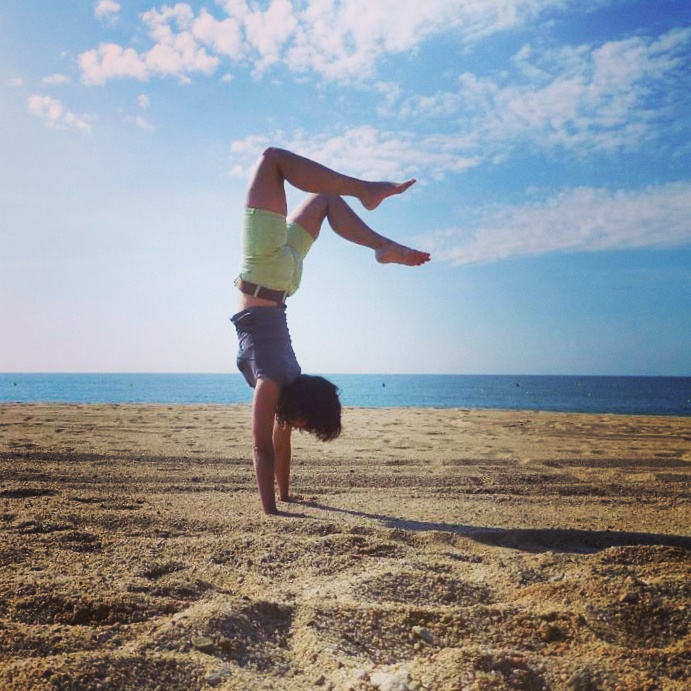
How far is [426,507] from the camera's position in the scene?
378 cm

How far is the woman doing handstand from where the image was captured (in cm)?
356

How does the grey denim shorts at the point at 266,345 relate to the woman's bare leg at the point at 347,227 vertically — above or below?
below

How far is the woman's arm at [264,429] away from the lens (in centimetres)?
348

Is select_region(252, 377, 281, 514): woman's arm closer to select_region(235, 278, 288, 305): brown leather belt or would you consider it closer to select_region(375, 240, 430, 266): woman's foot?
select_region(235, 278, 288, 305): brown leather belt

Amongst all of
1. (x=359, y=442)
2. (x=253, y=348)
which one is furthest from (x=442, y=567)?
(x=359, y=442)

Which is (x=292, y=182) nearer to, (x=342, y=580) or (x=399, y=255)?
(x=399, y=255)

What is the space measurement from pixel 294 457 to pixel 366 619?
4002 millimetres

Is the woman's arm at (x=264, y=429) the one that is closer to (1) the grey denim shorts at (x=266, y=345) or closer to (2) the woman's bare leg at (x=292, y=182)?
(1) the grey denim shorts at (x=266, y=345)

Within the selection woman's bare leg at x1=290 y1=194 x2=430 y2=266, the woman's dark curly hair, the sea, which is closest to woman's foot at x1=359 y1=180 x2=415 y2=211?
woman's bare leg at x1=290 y1=194 x2=430 y2=266

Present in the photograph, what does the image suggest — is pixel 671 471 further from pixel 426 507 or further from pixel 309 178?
pixel 309 178

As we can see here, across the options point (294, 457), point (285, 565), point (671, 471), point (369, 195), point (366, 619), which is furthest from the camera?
point (294, 457)

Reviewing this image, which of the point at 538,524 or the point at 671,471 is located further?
the point at 671,471

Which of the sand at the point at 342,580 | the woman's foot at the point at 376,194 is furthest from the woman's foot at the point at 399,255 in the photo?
the sand at the point at 342,580

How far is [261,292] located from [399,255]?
96cm
